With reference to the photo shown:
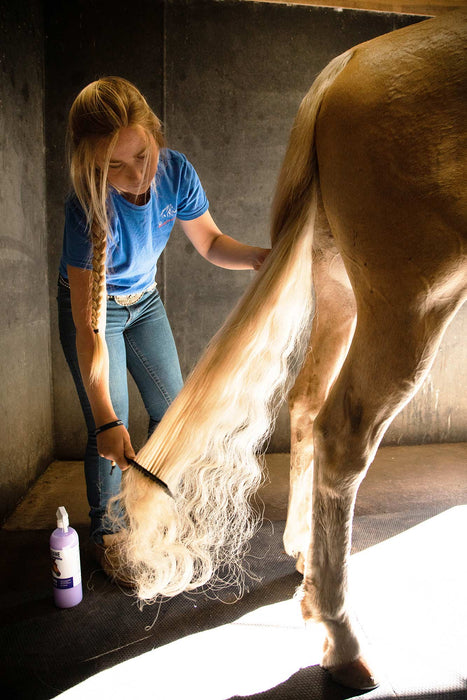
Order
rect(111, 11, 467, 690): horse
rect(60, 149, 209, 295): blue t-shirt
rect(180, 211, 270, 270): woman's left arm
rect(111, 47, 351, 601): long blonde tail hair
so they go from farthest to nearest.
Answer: rect(180, 211, 270, 270): woman's left arm < rect(60, 149, 209, 295): blue t-shirt < rect(111, 47, 351, 601): long blonde tail hair < rect(111, 11, 467, 690): horse

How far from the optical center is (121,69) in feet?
6.31

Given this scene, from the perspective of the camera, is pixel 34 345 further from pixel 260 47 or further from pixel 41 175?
pixel 260 47

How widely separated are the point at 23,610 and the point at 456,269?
1.26 metres

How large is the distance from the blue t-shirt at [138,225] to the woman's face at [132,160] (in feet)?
0.19

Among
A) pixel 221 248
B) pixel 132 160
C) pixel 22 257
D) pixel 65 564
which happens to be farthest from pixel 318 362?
pixel 22 257

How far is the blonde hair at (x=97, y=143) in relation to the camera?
3.09 feet

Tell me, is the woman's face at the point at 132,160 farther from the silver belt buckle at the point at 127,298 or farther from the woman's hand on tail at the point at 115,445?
the woman's hand on tail at the point at 115,445

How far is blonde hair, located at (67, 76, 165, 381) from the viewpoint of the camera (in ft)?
3.09

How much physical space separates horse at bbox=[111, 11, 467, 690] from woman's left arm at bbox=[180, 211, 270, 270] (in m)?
0.19

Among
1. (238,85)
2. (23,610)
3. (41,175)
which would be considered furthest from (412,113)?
(41,175)

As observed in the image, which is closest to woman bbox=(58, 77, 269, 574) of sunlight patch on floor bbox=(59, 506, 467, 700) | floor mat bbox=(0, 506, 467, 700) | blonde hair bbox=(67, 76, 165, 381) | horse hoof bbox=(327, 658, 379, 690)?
blonde hair bbox=(67, 76, 165, 381)

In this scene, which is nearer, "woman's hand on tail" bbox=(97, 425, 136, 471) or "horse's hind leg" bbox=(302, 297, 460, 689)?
"horse's hind leg" bbox=(302, 297, 460, 689)

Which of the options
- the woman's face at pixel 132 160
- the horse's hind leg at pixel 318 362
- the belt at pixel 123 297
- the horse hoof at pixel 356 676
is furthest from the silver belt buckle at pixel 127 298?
the horse hoof at pixel 356 676

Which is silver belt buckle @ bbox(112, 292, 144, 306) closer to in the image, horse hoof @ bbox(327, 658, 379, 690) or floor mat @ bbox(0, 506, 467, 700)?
floor mat @ bbox(0, 506, 467, 700)
